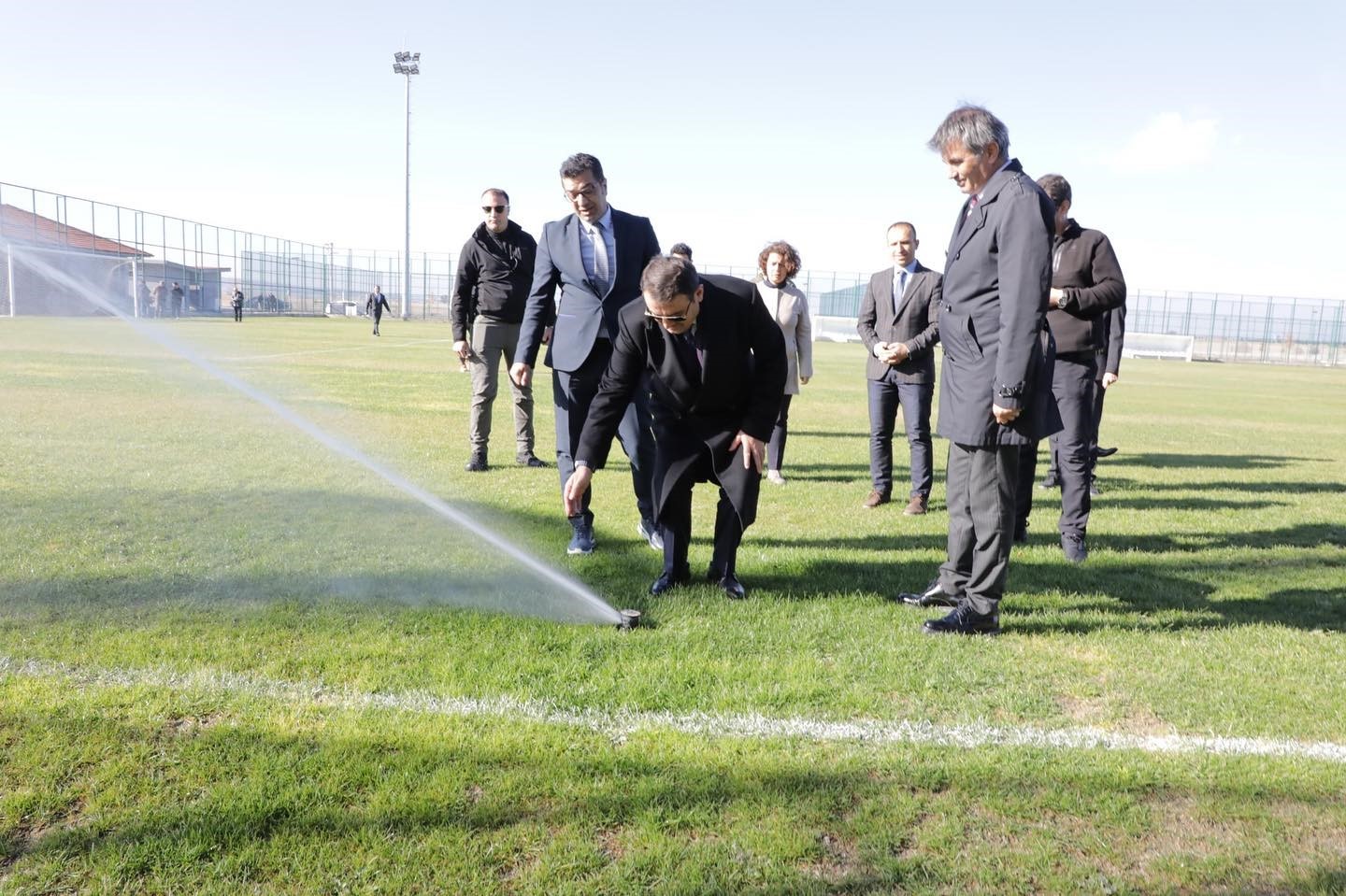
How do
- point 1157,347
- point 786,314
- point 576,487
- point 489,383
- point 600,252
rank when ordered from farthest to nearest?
point 1157,347 < point 489,383 < point 786,314 < point 600,252 < point 576,487

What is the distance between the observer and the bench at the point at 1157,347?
51.8 meters

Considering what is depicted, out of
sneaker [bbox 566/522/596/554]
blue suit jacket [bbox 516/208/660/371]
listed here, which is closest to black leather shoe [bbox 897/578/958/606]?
sneaker [bbox 566/522/596/554]

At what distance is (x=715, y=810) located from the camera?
2.87 meters

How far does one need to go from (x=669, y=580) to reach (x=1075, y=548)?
2855 mm

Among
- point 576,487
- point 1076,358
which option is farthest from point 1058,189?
point 576,487

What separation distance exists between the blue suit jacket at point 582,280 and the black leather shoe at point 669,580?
1477 millimetres

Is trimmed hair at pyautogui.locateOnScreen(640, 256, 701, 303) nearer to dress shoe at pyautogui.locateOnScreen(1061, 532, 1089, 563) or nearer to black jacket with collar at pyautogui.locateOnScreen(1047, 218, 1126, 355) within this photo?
black jacket with collar at pyautogui.locateOnScreen(1047, 218, 1126, 355)

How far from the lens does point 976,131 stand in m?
4.29

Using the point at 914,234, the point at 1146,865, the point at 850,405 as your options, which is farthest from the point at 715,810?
the point at 850,405

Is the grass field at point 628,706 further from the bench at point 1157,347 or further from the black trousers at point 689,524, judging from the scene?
the bench at point 1157,347

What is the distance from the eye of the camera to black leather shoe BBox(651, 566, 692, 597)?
5.03 metres

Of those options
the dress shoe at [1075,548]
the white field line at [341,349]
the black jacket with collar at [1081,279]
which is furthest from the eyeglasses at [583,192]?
the white field line at [341,349]

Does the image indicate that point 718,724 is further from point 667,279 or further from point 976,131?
point 976,131

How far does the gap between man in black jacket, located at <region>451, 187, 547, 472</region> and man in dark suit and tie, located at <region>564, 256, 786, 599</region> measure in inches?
154
